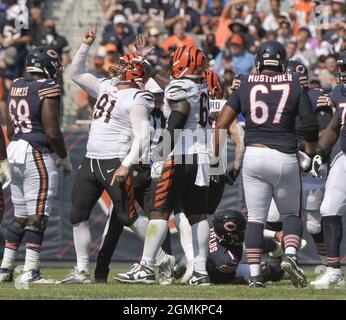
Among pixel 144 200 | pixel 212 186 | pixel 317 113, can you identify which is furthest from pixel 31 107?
pixel 317 113

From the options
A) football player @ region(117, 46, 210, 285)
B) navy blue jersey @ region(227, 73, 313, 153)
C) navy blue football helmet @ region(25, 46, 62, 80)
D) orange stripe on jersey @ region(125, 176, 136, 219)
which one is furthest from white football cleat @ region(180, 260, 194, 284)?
navy blue football helmet @ region(25, 46, 62, 80)

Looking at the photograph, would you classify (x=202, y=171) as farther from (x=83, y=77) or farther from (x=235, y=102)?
(x=83, y=77)

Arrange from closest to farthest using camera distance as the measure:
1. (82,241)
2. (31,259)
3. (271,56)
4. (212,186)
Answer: (271,56), (82,241), (31,259), (212,186)

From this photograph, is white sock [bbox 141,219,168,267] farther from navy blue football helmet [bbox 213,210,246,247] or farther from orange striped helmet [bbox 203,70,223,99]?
orange striped helmet [bbox 203,70,223,99]

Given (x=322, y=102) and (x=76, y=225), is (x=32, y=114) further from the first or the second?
(x=322, y=102)

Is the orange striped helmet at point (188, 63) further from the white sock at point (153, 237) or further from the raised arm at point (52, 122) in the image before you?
the white sock at point (153, 237)

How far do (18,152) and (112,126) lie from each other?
38.4 inches

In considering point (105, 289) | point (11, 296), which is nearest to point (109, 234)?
point (105, 289)

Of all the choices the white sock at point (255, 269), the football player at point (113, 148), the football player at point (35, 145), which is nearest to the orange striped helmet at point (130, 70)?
the football player at point (113, 148)

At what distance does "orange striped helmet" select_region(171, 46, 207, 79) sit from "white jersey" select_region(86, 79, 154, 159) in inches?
16.3

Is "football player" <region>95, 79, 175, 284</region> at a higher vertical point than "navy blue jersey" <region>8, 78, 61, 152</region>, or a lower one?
lower

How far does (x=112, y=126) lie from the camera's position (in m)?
9.85

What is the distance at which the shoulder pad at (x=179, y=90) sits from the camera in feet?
31.3

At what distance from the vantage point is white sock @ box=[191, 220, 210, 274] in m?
9.72
